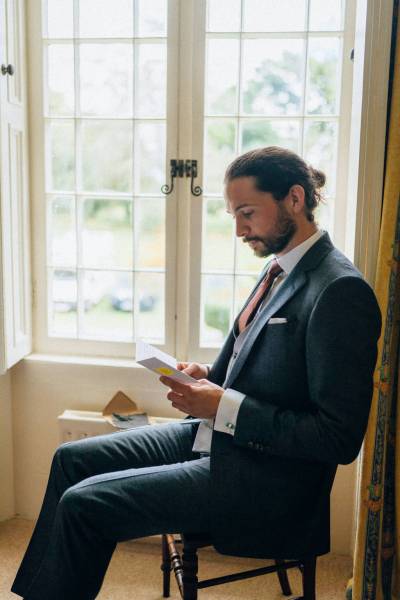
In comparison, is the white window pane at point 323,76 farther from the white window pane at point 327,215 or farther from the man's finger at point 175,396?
the man's finger at point 175,396

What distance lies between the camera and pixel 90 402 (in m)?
2.44

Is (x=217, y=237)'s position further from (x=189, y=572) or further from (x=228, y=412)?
(x=189, y=572)

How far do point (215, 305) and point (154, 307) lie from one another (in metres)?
0.30

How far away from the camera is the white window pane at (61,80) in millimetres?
2387

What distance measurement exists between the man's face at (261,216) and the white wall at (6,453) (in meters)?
1.33

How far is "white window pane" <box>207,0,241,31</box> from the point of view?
226 cm

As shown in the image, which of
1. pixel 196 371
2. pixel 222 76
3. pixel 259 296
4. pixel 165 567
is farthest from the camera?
pixel 222 76

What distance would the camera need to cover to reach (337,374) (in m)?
1.33

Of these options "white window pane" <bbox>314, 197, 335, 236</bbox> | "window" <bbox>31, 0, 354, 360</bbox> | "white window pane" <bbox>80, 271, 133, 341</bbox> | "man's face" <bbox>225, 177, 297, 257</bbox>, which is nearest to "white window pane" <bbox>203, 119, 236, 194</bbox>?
"window" <bbox>31, 0, 354, 360</bbox>

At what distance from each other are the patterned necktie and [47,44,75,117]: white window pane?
116 cm

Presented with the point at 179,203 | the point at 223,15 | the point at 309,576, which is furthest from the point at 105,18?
the point at 309,576

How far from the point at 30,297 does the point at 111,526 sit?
51.3 inches

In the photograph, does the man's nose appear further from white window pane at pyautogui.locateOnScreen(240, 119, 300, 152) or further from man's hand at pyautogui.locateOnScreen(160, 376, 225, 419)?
white window pane at pyautogui.locateOnScreen(240, 119, 300, 152)

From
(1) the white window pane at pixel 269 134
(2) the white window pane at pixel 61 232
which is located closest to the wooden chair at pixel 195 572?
(2) the white window pane at pixel 61 232
